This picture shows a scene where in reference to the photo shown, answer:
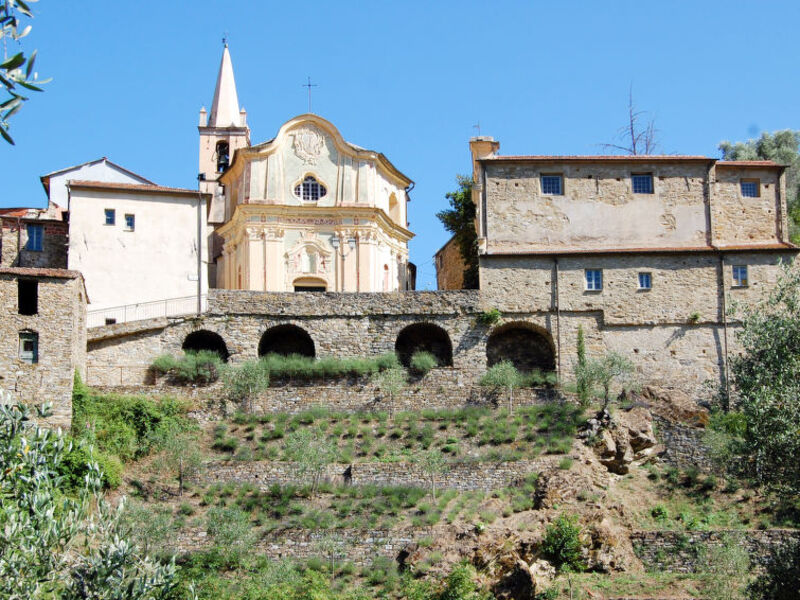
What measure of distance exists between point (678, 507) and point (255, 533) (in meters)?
13.9

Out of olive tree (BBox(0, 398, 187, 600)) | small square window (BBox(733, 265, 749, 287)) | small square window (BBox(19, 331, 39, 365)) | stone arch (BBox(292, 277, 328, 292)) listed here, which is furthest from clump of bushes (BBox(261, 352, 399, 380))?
olive tree (BBox(0, 398, 187, 600))

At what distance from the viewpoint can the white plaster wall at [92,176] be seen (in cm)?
5544

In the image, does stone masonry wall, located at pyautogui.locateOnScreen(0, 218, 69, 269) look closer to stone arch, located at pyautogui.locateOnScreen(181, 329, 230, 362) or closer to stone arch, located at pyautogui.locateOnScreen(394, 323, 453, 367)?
stone arch, located at pyautogui.locateOnScreen(181, 329, 230, 362)

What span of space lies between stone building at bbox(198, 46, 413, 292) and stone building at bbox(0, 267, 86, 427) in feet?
41.2

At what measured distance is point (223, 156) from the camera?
67250 mm

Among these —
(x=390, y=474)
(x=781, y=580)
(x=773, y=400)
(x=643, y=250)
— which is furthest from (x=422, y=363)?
(x=781, y=580)

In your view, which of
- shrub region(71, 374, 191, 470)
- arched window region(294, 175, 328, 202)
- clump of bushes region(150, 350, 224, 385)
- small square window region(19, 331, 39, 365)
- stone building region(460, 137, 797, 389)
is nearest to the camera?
small square window region(19, 331, 39, 365)

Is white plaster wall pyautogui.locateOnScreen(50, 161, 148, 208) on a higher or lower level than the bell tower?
lower

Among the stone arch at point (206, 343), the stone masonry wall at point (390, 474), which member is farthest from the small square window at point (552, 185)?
the stone arch at point (206, 343)

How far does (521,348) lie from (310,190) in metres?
12.4

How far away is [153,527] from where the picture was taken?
35281 millimetres

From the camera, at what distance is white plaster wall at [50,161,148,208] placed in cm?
5544

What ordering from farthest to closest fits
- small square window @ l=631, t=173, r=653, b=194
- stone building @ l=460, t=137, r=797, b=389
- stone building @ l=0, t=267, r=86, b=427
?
small square window @ l=631, t=173, r=653, b=194 < stone building @ l=460, t=137, r=797, b=389 < stone building @ l=0, t=267, r=86, b=427

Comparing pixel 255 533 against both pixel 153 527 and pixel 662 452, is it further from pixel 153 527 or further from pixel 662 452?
pixel 662 452
